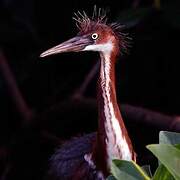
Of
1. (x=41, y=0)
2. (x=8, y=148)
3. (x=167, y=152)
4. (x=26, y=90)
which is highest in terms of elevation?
(x=41, y=0)

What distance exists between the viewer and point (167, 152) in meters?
1.74

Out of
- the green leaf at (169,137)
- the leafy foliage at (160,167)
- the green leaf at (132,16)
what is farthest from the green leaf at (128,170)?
the green leaf at (132,16)

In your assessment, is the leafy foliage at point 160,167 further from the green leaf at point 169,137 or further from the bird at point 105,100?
the bird at point 105,100

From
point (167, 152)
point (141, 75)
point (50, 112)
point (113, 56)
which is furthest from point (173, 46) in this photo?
point (167, 152)

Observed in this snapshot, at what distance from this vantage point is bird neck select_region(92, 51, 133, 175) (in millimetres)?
2756

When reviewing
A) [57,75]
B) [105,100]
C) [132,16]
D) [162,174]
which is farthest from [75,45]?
[57,75]

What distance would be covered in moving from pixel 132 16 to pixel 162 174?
1.79 meters

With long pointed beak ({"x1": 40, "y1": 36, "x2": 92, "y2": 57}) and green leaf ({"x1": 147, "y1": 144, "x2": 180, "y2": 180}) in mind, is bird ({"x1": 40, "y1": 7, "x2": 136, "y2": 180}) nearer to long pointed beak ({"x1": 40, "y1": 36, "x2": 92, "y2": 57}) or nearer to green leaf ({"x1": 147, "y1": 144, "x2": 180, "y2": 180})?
long pointed beak ({"x1": 40, "y1": 36, "x2": 92, "y2": 57})

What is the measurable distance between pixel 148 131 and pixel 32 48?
121 cm

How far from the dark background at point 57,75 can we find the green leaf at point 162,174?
206cm

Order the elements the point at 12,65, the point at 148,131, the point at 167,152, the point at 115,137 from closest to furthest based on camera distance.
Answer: the point at 167,152 → the point at 115,137 → the point at 148,131 → the point at 12,65

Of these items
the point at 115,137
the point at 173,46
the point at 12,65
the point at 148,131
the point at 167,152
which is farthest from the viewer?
the point at 12,65

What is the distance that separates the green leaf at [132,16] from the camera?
343cm

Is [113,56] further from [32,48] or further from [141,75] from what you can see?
[32,48]
